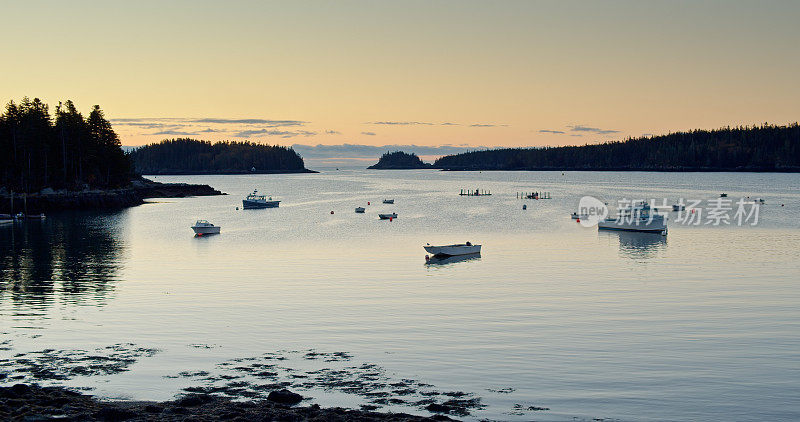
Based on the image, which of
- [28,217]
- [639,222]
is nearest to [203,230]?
[28,217]

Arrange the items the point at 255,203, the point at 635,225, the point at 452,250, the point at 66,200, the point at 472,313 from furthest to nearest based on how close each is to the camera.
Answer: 1. the point at 255,203
2. the point at 66,200
3. the point at 635,225
4. the point at 452,250
5. the point at 472,313

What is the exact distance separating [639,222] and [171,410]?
222ft

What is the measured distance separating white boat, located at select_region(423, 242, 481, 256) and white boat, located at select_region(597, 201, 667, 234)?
2847cm

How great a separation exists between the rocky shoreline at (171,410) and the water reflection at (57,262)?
1701 cm

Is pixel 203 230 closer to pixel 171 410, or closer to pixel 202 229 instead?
pixel 202 229

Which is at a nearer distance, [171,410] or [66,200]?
[171,410]

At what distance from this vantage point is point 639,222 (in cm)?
7475

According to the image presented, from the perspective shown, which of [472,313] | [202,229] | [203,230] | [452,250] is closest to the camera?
[472,313]

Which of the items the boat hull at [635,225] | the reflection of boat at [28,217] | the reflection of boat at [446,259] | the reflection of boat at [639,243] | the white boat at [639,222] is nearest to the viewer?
the reflection of boat at [446,259]

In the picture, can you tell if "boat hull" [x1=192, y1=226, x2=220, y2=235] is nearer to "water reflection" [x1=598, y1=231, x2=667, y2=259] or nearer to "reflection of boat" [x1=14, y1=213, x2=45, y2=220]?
"reflection of boat" [x1=14, y1=213, x2=45, y2=220]

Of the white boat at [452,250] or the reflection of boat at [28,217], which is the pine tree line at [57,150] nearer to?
the reflection of boat at [28,217]

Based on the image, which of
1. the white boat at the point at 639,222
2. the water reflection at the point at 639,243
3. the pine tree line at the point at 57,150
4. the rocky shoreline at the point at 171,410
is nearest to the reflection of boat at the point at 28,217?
the pine tree line at the point at 57,150

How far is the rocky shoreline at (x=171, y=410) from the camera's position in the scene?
49.2 feet

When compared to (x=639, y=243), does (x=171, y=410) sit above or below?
above
